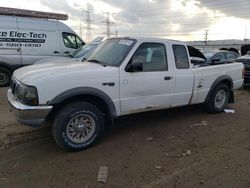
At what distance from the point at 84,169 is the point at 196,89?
327cm

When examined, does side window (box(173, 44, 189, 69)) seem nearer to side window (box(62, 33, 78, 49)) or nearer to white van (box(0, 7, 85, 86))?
white van (box(0, 7, 85, 86))

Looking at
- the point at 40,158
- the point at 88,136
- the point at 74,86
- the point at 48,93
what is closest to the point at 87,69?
the point at 74,86

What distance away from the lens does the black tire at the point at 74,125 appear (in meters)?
4.38

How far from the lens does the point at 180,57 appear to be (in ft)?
19.2

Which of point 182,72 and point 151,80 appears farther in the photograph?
point 182,72

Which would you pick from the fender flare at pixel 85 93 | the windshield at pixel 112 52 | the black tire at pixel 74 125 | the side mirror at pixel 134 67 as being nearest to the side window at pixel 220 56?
the windshield at pixel 112 52

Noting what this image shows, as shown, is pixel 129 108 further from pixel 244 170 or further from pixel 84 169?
pixel 244 170

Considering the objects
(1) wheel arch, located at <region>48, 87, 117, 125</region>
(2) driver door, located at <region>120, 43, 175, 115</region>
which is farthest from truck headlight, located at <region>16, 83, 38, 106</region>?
(2) driver door, located at <region>120, 43, 175, 115</region>

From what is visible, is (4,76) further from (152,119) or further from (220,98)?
(220,98)

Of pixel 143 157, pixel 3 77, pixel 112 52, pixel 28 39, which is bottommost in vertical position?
pixel 143 157

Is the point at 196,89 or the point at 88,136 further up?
the point at 196,89

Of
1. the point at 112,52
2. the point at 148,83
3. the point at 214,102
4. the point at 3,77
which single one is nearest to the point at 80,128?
the point at 148,83

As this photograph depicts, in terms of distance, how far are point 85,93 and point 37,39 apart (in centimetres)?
821

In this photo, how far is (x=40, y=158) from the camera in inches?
174
